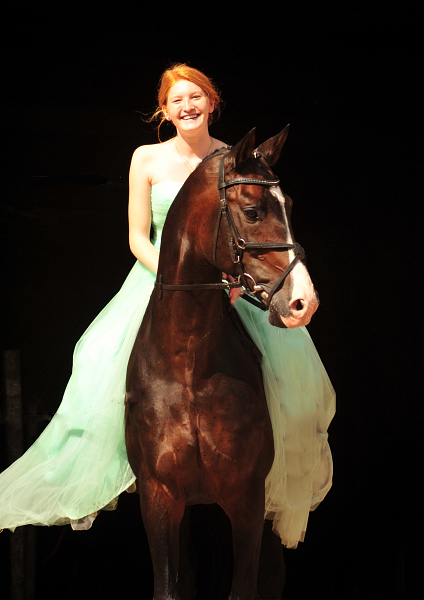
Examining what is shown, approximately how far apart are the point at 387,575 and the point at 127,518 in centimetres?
134

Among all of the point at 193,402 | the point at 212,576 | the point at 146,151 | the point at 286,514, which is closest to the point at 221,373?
the point at 193,402

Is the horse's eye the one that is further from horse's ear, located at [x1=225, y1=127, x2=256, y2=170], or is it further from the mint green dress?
the mint green dress

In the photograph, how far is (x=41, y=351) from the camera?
3.67 m

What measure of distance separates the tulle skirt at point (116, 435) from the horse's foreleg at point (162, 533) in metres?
0.23

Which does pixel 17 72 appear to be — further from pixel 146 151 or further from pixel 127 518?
pixel 127 518

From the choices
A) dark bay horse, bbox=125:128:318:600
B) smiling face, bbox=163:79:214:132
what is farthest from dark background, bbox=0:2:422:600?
dark bay horse, bbox=125:128:318:600

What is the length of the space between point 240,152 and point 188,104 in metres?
0.75

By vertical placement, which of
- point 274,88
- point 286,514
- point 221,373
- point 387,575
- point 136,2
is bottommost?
point 387,575

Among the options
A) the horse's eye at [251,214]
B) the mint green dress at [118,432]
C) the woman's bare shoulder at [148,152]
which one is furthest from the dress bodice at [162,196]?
the horse's eye at [251,214]

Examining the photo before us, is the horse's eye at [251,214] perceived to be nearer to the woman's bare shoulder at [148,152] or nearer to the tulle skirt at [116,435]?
the tulle skirt at [116,435]

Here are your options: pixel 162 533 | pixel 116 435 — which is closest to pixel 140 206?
pixel 116 435

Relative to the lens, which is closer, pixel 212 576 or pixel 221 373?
pixel 221 373

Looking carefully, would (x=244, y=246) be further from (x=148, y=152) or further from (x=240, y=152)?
(x=148, y=152)

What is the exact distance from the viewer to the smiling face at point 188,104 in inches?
98.7
